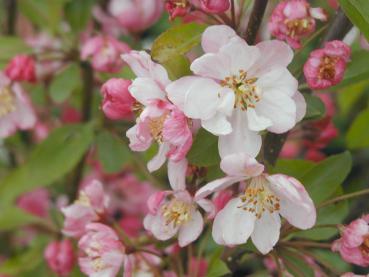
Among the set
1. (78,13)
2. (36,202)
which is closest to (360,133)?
(78,13)

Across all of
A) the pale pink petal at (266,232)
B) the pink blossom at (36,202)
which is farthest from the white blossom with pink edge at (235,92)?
the pink blossom at (36,202)

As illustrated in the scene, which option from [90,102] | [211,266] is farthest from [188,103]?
[90,102]

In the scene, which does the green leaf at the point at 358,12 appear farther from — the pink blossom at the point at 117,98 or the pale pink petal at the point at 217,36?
the pink blossom at the point at 117,98

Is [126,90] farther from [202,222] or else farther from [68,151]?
[68,151]

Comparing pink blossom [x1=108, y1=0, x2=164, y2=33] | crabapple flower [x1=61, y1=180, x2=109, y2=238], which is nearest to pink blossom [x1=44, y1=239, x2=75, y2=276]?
crabapple flower [x1=61, y1=180, x2=109, y2=238]

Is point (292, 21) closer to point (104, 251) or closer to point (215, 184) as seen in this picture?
point (215, 184)

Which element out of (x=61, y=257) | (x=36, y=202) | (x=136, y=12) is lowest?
(x=36, y=202)
